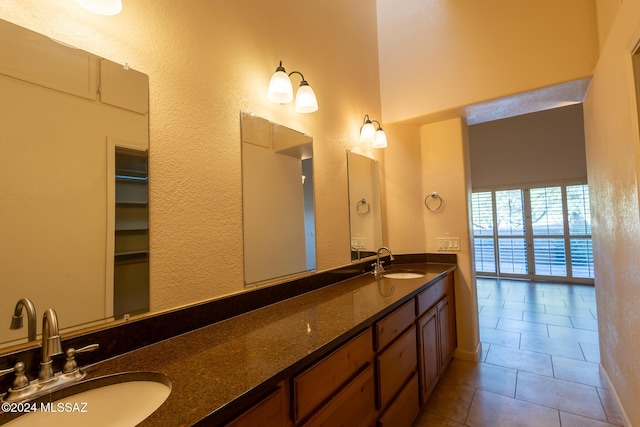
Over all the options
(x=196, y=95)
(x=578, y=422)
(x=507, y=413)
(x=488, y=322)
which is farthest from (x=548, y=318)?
(x=196, y=95)

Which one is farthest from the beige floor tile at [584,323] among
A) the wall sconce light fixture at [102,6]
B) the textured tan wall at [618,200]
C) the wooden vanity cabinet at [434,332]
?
the wall sconce light fixture at [102,6]

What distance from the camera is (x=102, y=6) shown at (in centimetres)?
95

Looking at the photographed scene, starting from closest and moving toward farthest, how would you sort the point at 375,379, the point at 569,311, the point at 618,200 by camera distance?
the point at 375,379 < the point at 618,200 < the point at 569,311

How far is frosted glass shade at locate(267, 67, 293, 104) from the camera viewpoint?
1.56 metres

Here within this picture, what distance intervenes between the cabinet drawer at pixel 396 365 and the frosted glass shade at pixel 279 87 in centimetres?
142

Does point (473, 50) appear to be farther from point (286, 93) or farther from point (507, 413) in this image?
point (507, 413)

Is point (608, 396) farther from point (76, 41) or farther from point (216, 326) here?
point (76, 41)

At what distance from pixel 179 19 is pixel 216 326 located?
4.31 feet

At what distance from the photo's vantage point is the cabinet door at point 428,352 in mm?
1858

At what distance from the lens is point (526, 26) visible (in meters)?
2.26

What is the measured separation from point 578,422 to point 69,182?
9.52 feet

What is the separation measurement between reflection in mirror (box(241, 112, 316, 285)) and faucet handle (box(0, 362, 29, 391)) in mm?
816

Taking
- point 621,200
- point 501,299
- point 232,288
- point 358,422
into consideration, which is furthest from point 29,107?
point 501,299

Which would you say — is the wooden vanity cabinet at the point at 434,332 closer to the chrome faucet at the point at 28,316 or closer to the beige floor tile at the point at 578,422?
the beige floor tile at the point at 578,422
